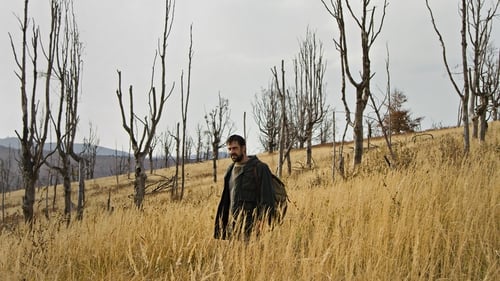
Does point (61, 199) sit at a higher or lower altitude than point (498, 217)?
lower

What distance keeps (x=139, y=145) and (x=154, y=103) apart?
0.95 metres

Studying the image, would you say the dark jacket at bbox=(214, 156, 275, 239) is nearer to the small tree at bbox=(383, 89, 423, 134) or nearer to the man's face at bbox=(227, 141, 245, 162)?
the man's face at bbox=(227, 141, 245, 162)

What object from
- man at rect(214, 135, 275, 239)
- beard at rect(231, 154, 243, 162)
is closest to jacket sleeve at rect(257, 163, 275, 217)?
man at rect(214, 135, 275, 239)

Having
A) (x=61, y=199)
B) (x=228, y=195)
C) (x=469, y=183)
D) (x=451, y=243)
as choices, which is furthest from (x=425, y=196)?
(x=61, y=199)

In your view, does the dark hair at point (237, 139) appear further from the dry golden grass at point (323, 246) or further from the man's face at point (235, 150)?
the dry golden grass at point (323, 246)

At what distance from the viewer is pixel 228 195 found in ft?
13.2

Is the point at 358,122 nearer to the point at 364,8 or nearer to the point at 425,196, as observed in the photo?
the point at 364,8

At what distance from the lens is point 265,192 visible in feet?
11.7

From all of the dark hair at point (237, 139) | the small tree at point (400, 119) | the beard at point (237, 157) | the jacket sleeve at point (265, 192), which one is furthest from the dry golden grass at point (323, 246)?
the small tree at point (400, 119)

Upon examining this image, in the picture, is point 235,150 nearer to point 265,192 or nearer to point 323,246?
point 265,192

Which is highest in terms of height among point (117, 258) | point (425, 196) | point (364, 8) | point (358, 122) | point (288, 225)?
point (364, 8)

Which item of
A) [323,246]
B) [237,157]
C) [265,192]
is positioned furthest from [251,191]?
[323,246]

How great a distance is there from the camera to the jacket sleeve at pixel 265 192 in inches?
139

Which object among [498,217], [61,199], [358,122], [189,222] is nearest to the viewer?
[498,217]
